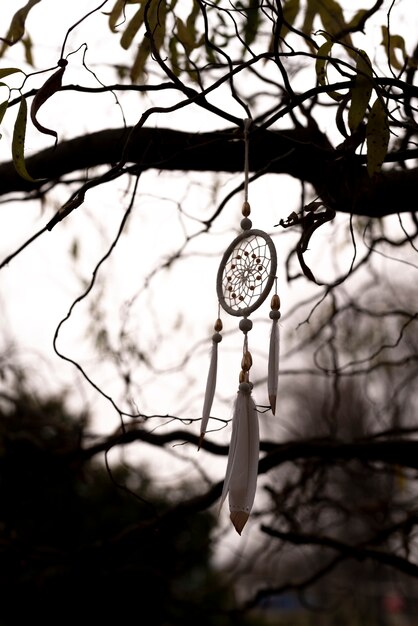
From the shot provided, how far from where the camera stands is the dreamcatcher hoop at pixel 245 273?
37.4 inches

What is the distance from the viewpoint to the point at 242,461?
0.88m

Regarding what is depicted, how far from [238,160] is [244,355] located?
0.47 meters

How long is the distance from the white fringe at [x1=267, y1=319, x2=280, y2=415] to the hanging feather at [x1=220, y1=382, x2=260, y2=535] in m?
0.03

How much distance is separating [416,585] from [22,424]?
6.94 metres

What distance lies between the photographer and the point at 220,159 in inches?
52.0

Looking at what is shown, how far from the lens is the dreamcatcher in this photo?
2.86 ft

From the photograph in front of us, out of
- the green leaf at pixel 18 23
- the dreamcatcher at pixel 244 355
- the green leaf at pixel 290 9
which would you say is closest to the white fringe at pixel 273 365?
the dreamcatcher at pixel 244 355

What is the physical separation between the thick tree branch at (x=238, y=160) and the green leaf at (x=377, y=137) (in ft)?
0.77

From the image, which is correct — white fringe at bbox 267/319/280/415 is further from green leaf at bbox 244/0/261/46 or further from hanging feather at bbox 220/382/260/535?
green leaf at bbox 244/0/261/46

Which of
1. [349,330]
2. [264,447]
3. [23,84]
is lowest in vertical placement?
[23,84]

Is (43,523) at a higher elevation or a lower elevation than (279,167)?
higher

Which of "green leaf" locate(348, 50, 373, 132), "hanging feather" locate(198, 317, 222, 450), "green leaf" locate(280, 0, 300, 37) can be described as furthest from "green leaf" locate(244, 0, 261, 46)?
"hanging feather" locate(198, 317, 222, 450)

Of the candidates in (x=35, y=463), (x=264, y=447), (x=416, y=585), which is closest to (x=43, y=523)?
(x=35, y=463)

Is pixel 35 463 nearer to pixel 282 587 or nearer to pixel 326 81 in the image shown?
pixel 282 587
